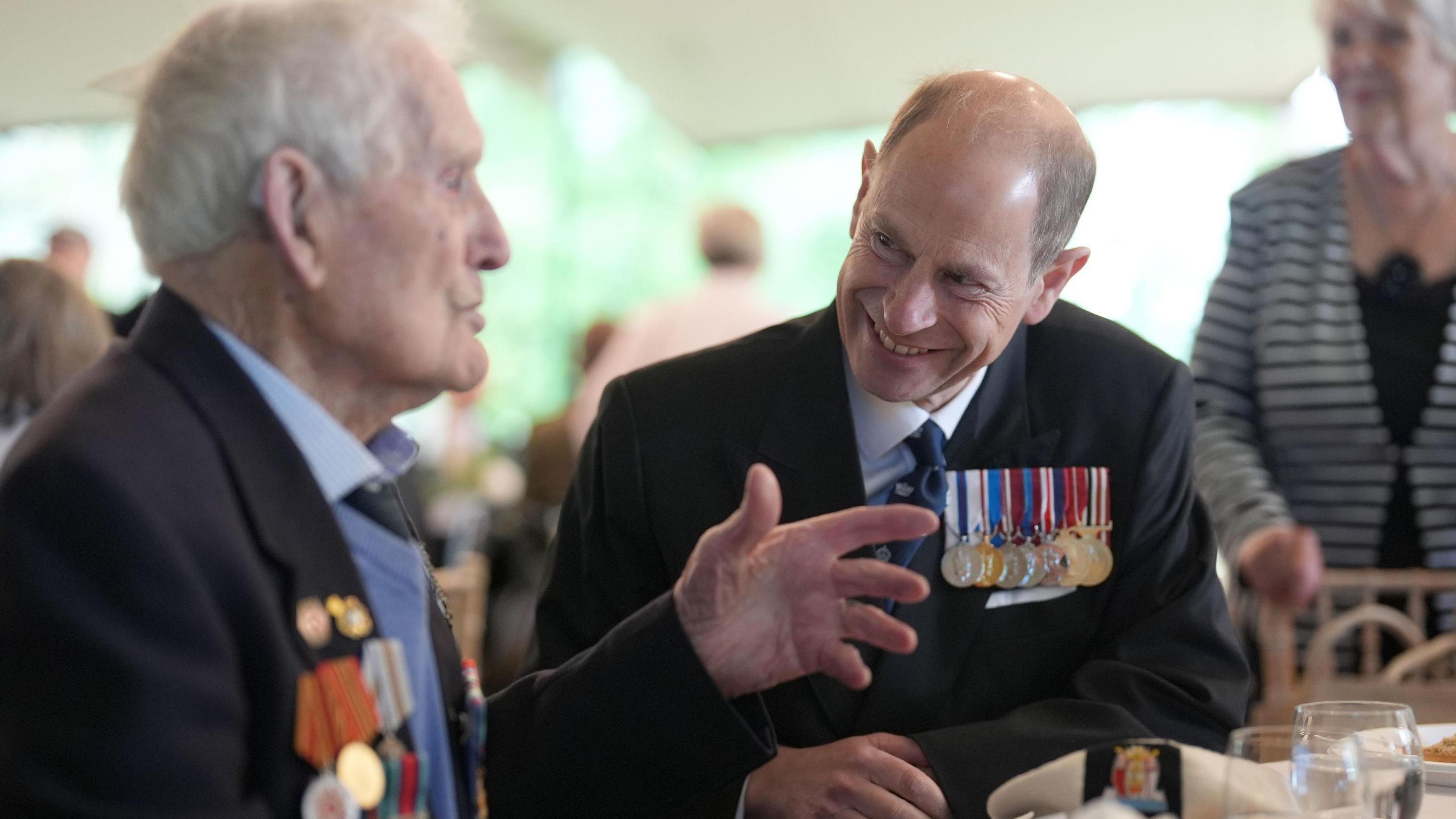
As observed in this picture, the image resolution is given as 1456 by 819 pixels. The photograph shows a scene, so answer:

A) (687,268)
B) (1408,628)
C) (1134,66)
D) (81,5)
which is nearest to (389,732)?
(1408,628)

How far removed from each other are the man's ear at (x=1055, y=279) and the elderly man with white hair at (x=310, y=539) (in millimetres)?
625

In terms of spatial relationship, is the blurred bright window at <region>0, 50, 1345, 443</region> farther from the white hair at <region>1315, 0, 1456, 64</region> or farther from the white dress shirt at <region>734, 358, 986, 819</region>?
the white dress shirt at <region>734, 358, 986, 819</region>

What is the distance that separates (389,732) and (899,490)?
0.82 m

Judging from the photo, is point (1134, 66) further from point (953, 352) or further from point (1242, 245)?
point (953, 352)

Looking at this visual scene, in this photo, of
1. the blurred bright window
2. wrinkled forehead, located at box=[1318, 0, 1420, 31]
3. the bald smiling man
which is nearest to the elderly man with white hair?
the bald smiling man

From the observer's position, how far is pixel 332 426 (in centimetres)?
122

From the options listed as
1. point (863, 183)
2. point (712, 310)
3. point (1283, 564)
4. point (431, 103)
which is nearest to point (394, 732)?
point (431, 103)

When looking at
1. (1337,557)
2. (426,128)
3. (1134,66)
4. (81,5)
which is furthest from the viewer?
(1134,66)

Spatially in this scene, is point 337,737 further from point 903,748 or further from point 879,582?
point 903,748

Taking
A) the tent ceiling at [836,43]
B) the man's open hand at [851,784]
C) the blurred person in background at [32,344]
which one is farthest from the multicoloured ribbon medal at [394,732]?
the tent ceiling at [836,43]

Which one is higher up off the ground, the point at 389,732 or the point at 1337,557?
the point at 389,732

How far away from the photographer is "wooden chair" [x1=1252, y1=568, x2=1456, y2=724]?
7.63 feet

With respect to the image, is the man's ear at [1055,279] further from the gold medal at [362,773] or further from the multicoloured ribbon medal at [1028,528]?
the gold medal at [362,773]

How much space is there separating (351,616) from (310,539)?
72 mm
